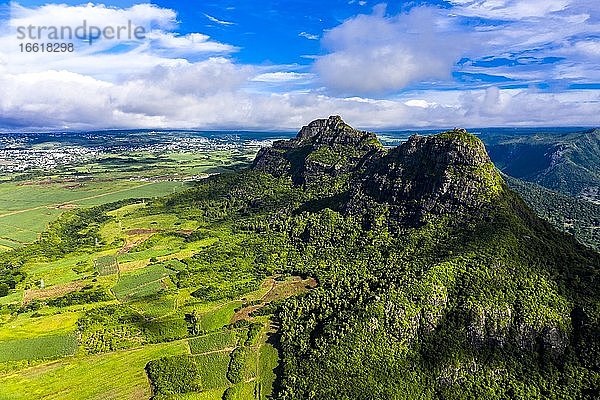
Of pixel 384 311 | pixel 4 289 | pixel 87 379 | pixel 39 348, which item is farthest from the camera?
pixel 4 289

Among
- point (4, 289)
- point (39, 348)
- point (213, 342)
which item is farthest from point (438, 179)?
point (4, 289)

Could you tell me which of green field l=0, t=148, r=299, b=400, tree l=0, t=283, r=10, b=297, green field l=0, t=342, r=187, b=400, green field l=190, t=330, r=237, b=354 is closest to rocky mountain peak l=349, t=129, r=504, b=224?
green field l=0, t=148, r=299, b=400

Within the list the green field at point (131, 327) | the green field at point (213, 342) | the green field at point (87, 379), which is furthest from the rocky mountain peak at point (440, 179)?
the green field at point (87, 379)

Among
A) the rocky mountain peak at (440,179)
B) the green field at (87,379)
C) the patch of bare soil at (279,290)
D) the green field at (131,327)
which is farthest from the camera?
the rocky mountain peak at (440,179)

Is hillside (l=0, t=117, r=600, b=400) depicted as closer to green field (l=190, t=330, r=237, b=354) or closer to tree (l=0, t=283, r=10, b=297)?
green field (l=190, t=330, r=237, b=354)

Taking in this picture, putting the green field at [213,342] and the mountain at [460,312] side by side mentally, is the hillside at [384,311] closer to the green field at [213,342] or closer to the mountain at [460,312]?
the mountain at [460,312]

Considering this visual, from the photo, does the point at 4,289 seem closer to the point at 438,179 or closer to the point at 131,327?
the point at 131,327
